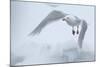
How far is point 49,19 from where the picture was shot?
187 centimetres

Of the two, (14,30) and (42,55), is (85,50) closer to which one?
(42,55)

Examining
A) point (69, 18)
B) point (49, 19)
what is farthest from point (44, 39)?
point (69, 18)

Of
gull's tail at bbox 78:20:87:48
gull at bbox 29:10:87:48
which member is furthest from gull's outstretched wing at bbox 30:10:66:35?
gull's tail at bbox 78:20:87:48

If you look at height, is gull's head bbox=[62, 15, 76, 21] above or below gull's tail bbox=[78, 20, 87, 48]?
above

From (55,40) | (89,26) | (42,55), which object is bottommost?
(42,55)

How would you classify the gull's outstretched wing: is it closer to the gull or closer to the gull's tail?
the gull

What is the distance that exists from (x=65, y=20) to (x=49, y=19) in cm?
16

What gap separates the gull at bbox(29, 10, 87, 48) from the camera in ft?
6.00

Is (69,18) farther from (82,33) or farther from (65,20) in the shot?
(82,33)

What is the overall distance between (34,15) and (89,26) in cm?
59
